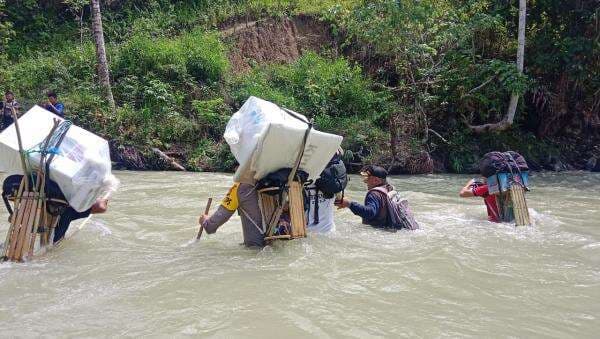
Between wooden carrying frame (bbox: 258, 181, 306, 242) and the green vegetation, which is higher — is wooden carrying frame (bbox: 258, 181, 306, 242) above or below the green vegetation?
below

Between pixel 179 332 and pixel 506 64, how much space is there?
11282 mm

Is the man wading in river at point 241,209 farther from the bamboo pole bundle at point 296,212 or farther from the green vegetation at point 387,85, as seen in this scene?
the green vegetation at point 387,85

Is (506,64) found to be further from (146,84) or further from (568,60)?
(146,84)

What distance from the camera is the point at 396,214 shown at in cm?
577

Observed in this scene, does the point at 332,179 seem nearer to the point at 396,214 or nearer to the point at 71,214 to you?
the point at 396,214

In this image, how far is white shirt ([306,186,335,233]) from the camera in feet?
17.6

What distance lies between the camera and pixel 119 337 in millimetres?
3248

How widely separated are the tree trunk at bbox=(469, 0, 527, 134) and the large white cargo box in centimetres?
921

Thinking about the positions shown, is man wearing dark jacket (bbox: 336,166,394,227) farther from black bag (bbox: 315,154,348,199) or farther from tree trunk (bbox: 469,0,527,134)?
tree trunk (bbox: 469,0,527,134)

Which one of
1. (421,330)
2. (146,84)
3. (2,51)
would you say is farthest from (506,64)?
(2,51)

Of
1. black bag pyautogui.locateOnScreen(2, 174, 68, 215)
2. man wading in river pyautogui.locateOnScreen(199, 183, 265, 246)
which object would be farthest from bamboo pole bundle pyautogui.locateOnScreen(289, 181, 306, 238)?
black bag pyautogui.locateOnScreen(2, 174, 68, 215)

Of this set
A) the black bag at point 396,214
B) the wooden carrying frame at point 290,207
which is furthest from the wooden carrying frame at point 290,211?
the black bag at point 396,214

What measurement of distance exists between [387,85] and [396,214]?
996cm

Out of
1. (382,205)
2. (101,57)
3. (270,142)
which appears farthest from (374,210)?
(101,57)
